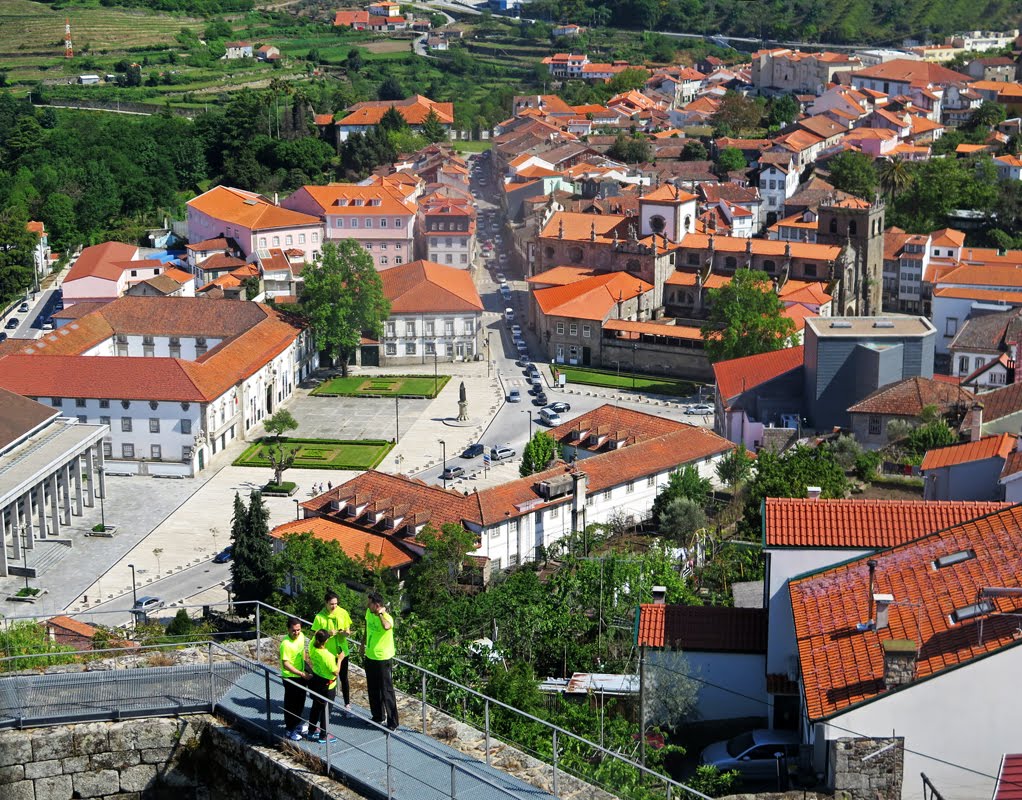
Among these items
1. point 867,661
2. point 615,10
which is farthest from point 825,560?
point 615,10

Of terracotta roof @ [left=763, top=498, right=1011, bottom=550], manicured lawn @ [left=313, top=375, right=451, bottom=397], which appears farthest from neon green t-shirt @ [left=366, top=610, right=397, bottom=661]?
manicured lawn @ [left=313, top=375, right=451, bottom=397]

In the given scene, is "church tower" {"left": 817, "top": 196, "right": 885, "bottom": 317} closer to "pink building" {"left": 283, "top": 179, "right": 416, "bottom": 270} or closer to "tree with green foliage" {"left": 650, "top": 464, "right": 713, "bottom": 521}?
"pink building" {"left": 283, "top": 179, "right": 416, "bottom": 270}

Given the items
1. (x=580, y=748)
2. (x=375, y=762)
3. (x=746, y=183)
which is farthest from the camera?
(x=746, y=183)

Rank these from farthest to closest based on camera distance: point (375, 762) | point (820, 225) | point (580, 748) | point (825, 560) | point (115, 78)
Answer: point (115, 78) → point (820, 225) → point (825, 560) → point (580, 748) → point (375, 762)

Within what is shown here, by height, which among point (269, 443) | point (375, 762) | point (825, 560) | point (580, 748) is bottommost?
point (269, 443)

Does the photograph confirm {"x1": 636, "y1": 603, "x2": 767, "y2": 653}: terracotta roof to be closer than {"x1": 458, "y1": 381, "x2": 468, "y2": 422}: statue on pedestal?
Yes

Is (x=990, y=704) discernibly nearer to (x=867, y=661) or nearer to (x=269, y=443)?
(x=867, y=661)
